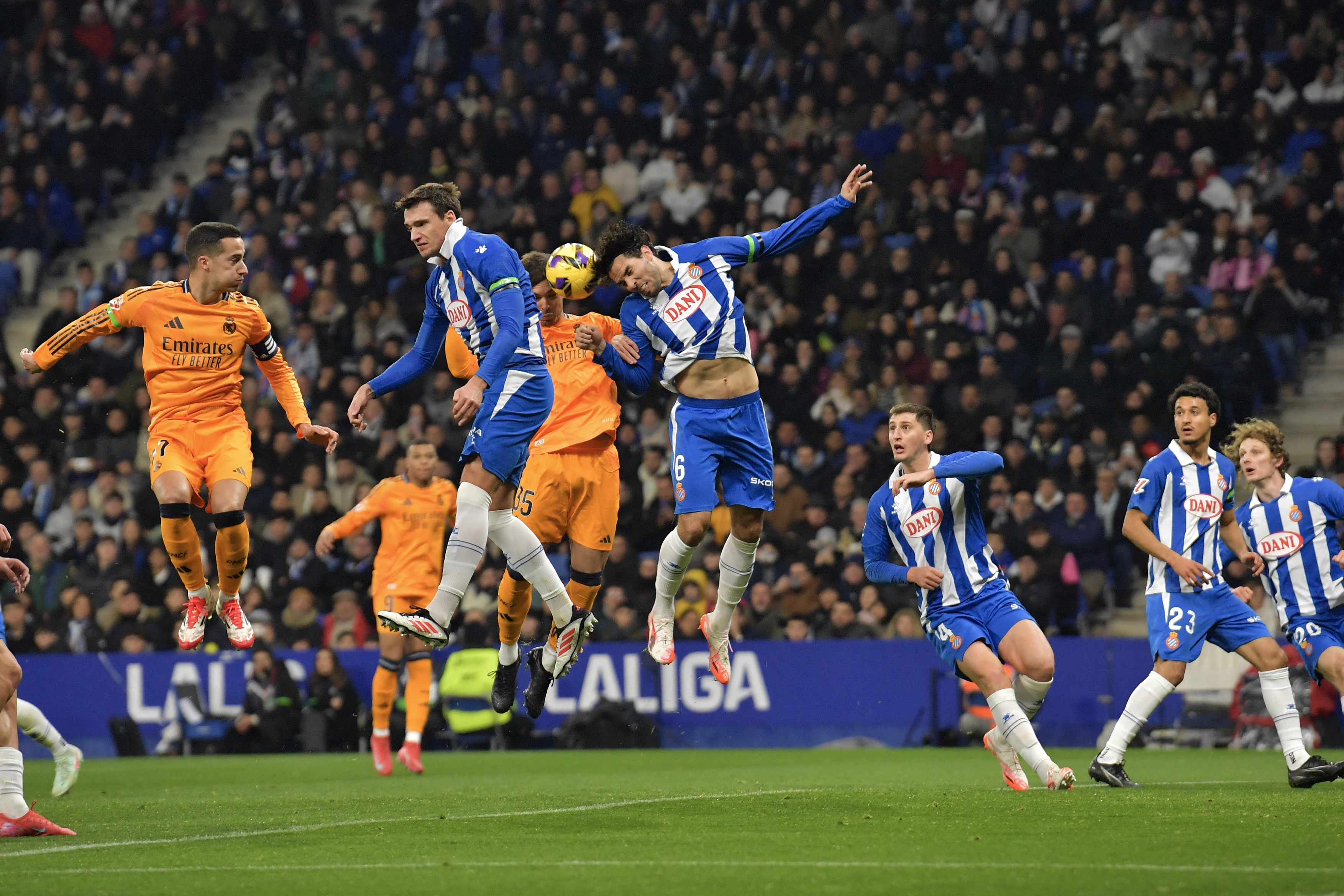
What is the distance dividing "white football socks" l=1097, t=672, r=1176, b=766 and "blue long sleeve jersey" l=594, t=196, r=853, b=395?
3359 mm

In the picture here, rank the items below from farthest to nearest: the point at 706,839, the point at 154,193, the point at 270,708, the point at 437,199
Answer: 1. the point at 154,193
2. the point at 270,708
3. the point at 437,199
4. the point at 706,839

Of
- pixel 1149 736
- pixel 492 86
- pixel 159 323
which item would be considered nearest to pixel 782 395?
Result: pixel 1149 736

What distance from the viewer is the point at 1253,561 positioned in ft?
34.4

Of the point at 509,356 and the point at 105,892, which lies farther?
the point at 509,356

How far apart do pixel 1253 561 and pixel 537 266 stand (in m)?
5.06

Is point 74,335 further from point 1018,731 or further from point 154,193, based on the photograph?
point 154,193

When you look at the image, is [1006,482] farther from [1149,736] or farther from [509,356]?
[509,356]

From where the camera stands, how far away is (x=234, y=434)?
10.2m

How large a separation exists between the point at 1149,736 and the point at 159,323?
1090 cm

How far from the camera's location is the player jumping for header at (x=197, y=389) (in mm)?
9969

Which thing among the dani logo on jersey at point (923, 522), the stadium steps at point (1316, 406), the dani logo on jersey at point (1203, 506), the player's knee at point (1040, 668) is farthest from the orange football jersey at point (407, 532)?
the stadium steps at point (1316, 406)

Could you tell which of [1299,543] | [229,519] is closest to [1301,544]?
[1299,543]

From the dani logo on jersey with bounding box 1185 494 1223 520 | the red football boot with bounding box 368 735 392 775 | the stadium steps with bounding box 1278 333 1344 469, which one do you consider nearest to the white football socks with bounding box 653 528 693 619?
the dani logo on jersey with bounding box 1185 494 1223 520

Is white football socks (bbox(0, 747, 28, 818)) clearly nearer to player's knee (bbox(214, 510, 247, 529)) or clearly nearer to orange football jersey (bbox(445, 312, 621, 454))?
player's knee (bbox(214, 510, 247, 529))
